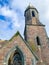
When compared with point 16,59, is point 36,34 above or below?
above

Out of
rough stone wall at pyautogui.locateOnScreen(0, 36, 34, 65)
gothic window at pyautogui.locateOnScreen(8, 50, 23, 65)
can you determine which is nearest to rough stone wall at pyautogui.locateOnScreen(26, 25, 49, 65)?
rough stone wall at pyautogui.locateOnScreen(0, 36, 34, 65)

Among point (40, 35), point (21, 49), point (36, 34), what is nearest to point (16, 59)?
point (21, 49)

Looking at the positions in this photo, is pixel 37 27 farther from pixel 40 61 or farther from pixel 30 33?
pixel 40 61

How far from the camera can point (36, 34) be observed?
25297 millimetres

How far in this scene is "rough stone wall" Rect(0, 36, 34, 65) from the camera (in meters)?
20.0

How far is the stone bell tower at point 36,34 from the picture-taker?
75.9ft

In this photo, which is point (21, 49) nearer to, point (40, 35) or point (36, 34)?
point (36, 34)

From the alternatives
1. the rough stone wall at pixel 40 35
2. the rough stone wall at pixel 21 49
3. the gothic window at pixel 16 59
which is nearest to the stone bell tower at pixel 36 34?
the rough stone wall at pixel 40 35

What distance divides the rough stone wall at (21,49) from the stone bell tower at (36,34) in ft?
8.85

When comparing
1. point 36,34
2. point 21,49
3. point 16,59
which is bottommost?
point 16,59

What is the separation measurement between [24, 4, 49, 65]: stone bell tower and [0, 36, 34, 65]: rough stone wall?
2697mm

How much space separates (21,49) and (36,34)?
5.33 meters

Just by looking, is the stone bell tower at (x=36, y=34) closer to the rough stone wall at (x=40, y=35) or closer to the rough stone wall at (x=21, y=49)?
the rough stone wall at (x=40, y=35)

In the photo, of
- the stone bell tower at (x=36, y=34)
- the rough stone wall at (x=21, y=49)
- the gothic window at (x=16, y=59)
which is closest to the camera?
the rough stone wall at (x=21, y=49)
